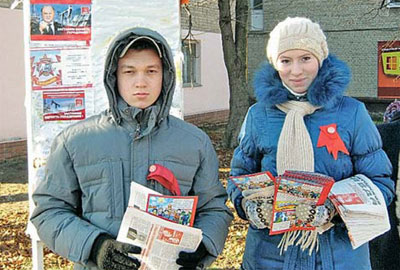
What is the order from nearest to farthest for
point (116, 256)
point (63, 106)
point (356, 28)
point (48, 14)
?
point (116, 256) → point (48, 14) → point (63, 106) → point (356, 28)

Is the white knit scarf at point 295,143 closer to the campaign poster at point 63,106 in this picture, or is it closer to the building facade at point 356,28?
the campaign poster at point 63,106

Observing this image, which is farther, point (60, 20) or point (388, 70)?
point (388, 70)

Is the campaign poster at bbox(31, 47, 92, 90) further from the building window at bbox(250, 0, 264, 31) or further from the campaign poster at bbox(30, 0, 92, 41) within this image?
the building window at bbox(250, 0, 264, 31)

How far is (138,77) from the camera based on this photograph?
2115 mm

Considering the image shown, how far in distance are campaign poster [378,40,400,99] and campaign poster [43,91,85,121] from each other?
16.4 m

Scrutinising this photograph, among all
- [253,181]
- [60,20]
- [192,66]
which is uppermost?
[192,66]

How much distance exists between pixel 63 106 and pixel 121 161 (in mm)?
1288

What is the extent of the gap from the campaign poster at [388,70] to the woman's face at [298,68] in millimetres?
16627

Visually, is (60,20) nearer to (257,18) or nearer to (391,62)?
(391,62)

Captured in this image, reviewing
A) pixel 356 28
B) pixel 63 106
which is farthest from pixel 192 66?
pixel 63 106

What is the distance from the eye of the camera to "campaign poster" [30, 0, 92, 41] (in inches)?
122

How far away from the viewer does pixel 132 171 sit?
6.83ft

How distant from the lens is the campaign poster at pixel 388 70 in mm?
17891

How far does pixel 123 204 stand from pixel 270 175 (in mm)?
647
